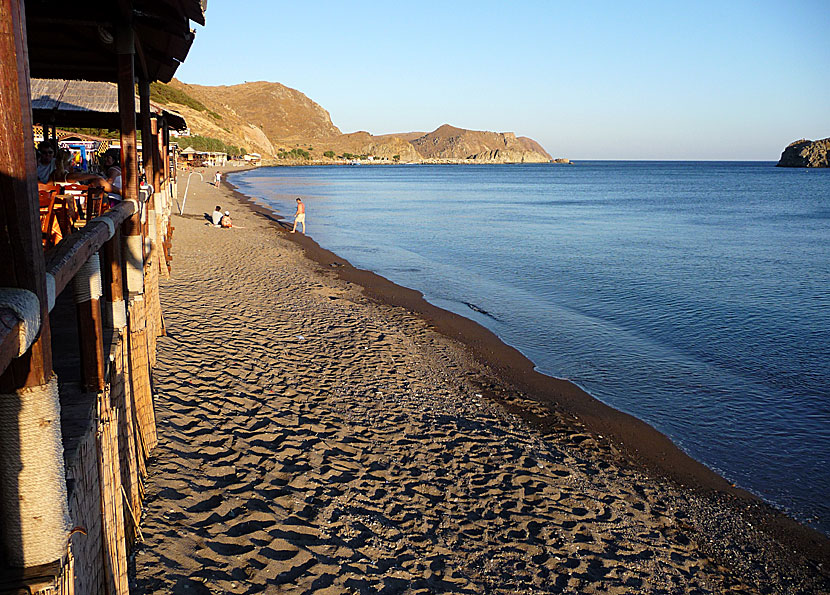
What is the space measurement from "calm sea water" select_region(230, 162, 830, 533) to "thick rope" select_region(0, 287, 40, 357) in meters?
7.76

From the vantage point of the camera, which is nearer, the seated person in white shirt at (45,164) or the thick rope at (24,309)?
the thick rope at (24,309)

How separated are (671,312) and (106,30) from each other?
1458 cm

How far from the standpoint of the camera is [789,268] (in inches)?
885

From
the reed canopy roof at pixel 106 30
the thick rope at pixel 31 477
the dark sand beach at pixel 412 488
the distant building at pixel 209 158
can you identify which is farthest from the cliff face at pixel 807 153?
the thick rope at pixel 31 477

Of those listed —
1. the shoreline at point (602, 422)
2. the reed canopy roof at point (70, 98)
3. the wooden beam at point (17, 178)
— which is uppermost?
the reed canopy roof at point (70, 98)

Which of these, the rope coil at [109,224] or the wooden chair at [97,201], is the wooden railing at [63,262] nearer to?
the rope coil at [109,224]

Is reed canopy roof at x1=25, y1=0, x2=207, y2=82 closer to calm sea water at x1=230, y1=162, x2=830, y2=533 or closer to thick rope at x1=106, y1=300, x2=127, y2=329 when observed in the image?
thick rope at x1=106, y1=300, x2=127, y2=329

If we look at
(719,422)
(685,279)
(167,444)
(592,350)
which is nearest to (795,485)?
(719,422)

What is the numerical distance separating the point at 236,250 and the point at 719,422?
1432cm

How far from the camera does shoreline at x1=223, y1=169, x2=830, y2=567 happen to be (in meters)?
6.52

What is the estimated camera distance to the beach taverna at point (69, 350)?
155cm

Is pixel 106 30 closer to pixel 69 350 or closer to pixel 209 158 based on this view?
pixel 69 350

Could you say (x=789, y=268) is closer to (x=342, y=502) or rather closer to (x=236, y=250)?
(x=236, y=250)

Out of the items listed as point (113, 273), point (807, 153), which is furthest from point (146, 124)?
point (807, 153)
